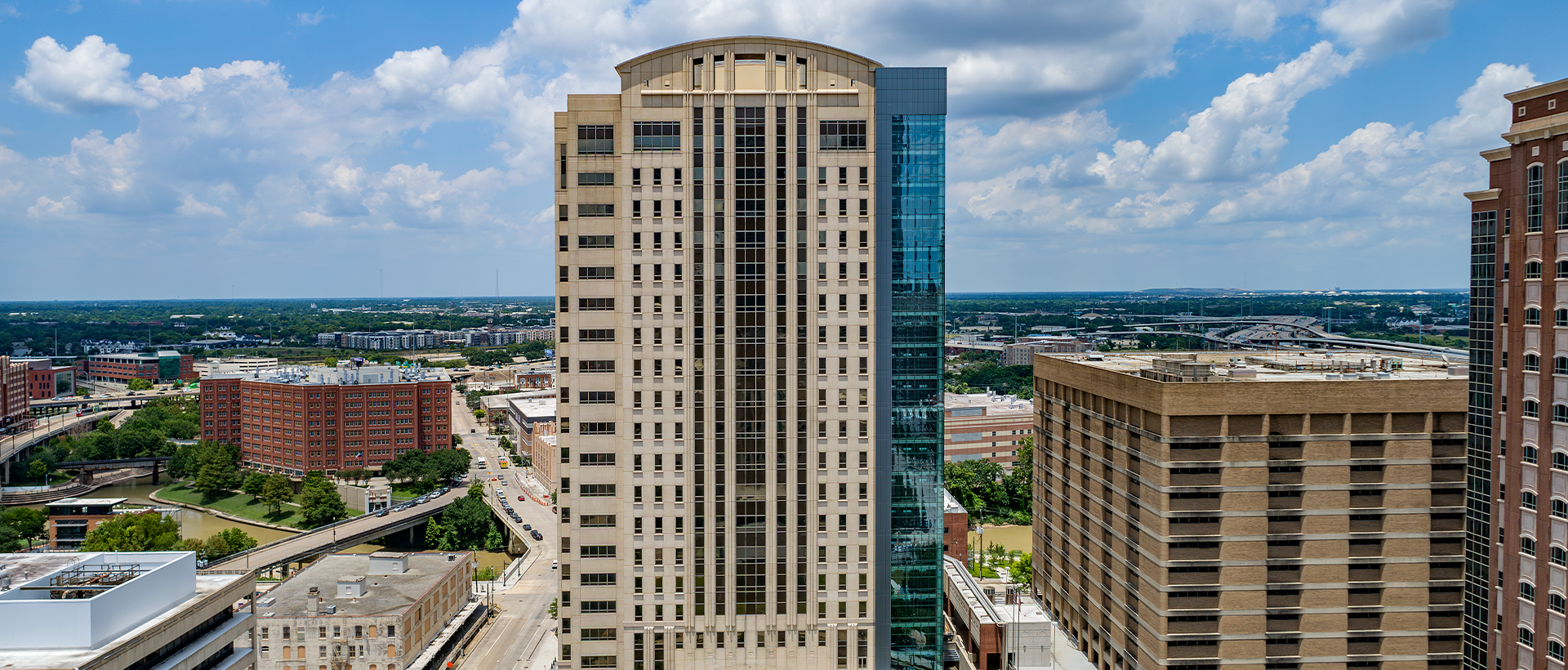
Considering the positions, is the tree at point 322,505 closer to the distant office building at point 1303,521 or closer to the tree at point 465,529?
the tree at point 465,529

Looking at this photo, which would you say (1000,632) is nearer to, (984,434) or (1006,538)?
(1006,538)

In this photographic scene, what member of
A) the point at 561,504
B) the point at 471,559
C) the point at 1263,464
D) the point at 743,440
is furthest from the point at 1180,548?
the point at 471,559

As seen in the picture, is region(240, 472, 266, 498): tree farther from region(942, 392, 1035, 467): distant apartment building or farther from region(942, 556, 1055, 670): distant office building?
region(942, 556, 1055, 670): distant office building

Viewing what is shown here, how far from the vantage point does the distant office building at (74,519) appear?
147600mm

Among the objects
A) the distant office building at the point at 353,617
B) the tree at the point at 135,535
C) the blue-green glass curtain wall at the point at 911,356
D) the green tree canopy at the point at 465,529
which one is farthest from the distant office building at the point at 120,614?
the green tree canopy at the point at 465,529

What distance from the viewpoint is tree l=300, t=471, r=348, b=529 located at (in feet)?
539

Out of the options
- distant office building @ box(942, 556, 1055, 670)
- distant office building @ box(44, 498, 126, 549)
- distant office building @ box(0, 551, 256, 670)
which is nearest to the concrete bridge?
distant office building @ box(44, 498, 126, 549)

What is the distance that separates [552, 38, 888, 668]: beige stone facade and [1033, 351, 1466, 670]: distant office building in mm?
22678

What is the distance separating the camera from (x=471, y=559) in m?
127

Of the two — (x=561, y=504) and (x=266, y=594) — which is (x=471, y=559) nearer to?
(x=266, y=594)

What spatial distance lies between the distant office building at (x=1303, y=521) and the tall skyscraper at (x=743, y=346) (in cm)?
1953

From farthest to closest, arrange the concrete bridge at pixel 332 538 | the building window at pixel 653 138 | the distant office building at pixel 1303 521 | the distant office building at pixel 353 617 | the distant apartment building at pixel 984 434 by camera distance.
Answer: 1. the distant apartment building at pixel 984 434
2. the concrete bridge at pixel 332 538
3. the distant office building at pixel 353 617
4. the building window at pixel 653 138
5. the distant office building at pixel 1303 521

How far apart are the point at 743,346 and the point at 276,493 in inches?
5711

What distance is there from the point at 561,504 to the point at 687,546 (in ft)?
35.1
